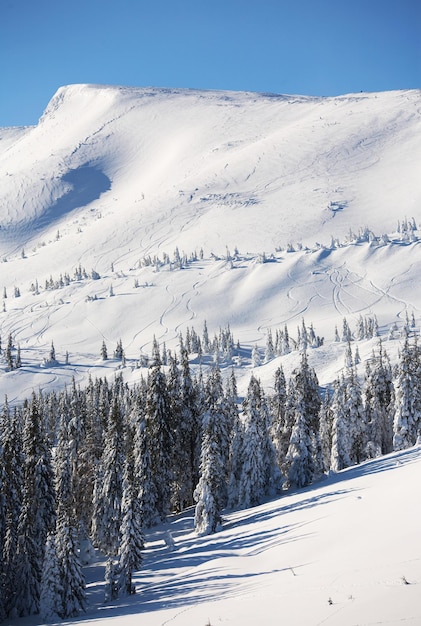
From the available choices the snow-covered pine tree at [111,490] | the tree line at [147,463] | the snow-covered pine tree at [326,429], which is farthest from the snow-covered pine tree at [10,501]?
the snow-covered pine tree at [326,429]

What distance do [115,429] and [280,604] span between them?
29814 millimetres

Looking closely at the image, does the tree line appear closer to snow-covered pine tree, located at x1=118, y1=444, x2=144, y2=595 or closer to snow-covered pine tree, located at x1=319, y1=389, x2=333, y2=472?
snow-covered pine tree, located at x1=118, y1=444, x2=144, y2=595

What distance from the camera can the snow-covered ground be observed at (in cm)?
1586

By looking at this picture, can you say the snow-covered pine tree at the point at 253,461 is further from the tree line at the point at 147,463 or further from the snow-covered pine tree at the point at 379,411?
the snow-covered pine tree at the point at 379,411

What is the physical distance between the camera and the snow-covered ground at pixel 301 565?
15.9 metres

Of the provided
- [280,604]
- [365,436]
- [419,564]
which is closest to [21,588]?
[280,604]

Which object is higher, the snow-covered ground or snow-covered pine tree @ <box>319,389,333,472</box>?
the snow-covered ground

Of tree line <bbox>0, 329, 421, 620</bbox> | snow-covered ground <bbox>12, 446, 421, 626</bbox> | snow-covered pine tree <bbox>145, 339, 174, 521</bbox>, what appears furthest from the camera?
snow-covered pine tree <bbox>145, 339, 174, 521</bbox>

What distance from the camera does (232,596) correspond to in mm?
22438

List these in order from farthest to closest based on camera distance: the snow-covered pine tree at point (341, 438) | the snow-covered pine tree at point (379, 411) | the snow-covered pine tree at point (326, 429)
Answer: the snow-covered pine tree at point (326, 429) → the snow-covered pine tree at point (379, 411) → the snow-covered pine tree at point (341, 438)

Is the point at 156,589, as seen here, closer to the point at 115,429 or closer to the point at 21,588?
the point at 21,588

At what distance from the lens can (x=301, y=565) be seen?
75.5 feet

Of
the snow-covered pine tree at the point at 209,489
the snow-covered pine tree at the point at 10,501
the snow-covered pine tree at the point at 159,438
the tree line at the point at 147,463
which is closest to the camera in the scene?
the tree line at the point at 147,463

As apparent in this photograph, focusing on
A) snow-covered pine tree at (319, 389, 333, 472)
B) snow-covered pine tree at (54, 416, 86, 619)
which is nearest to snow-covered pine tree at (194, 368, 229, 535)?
snow-covered pine tree at (54, 416, 86, 619)
